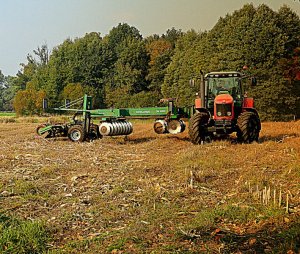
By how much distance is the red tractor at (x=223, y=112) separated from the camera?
43.8ft

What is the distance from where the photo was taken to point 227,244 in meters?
4.54

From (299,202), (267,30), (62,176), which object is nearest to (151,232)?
(299,202)

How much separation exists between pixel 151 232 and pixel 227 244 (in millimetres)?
948

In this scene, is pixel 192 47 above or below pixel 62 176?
above

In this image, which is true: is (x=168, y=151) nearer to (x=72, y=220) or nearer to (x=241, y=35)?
(x=72, y=220)

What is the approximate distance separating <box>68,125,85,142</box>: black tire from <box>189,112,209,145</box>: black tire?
4656 mm

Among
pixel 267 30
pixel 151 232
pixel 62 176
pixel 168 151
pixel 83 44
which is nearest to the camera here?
pixel 151 232

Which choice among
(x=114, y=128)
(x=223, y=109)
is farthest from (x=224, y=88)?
(x=114, y=128)

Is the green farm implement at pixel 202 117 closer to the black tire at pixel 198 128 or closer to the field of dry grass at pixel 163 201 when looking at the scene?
the black tire at pixel 198 128

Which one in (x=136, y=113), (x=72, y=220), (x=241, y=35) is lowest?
(x=72, y=220)

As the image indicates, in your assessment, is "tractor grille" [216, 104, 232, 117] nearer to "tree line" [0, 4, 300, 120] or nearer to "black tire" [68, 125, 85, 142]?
"tree line" [0, 4, 300, 120]

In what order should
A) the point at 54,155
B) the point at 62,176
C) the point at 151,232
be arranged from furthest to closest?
the point at 54,155
the point at 62,176
the point at 151,232

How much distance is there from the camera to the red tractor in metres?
13.4

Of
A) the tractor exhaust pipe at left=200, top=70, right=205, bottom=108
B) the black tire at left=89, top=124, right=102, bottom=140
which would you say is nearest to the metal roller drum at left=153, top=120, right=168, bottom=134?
the black tire at left=89, top=124, right=102, bottom=140
